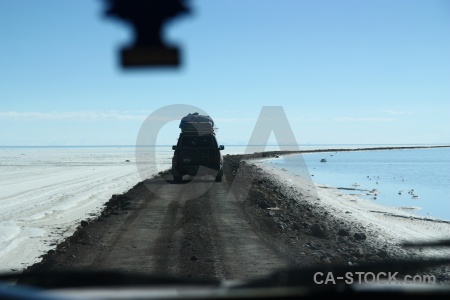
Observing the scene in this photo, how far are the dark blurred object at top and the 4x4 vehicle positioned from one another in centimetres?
2344

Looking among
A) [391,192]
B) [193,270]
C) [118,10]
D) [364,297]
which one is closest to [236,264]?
[193,270]

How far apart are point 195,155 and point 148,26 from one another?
23679 mm

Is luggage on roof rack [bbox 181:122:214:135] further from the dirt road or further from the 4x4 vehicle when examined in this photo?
the dirt road

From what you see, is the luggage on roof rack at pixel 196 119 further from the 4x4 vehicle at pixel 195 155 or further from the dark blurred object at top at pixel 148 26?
the dark blurred object at top at pixel 148 26

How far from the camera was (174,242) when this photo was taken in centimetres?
1077

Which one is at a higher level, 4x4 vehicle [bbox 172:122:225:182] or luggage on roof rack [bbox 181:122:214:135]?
luggage on roof rack [bbox 181:122:214:135]

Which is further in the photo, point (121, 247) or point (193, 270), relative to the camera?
point (121, 247)

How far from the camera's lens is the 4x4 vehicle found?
26359mm

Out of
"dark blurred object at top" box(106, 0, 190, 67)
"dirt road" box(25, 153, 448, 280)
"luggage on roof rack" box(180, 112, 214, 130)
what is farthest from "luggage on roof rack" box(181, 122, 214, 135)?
"dark blurred object at top" box(106, 0, 190, 67)

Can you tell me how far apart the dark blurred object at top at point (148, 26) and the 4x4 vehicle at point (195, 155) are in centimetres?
2344

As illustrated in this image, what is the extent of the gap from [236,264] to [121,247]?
2.62 metres

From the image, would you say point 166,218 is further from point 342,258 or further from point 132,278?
point 132,278

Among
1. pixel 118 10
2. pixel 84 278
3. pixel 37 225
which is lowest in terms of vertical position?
pixel 37 225

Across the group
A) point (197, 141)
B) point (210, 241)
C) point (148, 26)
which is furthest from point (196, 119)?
point (148, 26)
